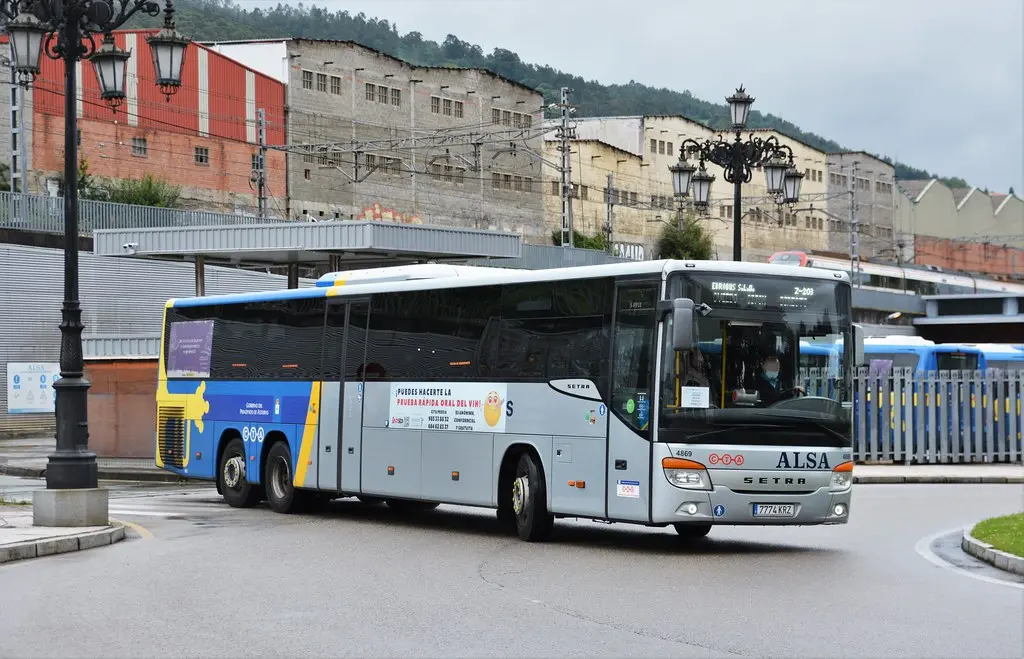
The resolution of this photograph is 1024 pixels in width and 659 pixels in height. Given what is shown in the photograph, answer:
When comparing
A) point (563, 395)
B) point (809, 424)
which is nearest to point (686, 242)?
point (563, 395)

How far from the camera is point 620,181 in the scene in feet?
344

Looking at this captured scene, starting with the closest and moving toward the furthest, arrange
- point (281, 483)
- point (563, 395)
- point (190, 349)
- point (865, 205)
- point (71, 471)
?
point (563, 395) < point (71, 471) < point (281, 483) < point (190, 349) < point (865, 205)

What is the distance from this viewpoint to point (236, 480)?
22516 mm

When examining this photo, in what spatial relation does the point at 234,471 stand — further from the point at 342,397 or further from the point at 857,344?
the point at 857,344

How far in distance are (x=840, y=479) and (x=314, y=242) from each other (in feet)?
70.0

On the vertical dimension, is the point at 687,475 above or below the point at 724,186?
below

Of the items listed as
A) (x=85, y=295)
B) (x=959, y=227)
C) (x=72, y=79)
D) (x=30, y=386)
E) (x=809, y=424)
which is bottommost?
(x=30, y=386)

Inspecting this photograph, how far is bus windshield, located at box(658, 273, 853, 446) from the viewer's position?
50.3 feet

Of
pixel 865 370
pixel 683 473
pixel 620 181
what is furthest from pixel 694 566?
pixel 620 181

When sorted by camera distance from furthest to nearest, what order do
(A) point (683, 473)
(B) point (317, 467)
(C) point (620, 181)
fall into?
(C) point (620, 181) < (B) point (317, 467) < (A) point (683, 473)

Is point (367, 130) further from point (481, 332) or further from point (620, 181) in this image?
point (481, 332)

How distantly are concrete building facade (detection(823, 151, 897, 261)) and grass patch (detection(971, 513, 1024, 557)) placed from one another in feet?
365

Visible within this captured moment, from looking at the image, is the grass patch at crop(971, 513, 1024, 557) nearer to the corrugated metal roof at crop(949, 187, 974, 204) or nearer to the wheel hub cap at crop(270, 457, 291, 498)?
the wheel hub cap at crop(270, 457, 291, 498)

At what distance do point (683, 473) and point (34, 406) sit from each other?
34.1 meters
